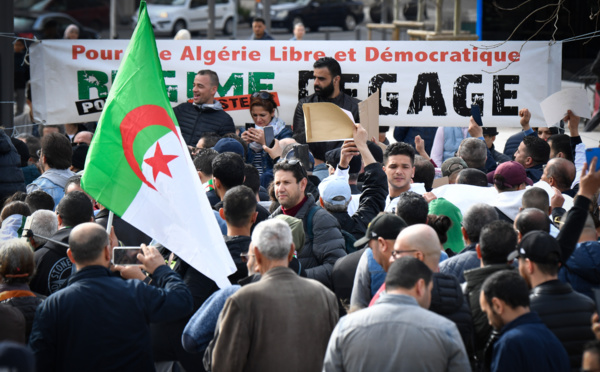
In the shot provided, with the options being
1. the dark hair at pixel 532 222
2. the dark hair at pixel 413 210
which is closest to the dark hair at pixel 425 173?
the dark hair at pixel 413 210

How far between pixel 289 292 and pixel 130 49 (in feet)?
7.31

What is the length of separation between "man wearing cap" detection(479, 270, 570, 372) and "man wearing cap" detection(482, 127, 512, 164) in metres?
5.26

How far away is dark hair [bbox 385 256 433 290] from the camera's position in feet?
13.7

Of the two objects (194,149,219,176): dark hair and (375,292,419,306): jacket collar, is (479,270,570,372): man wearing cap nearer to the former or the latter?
(375,292,419,306): jacket collar

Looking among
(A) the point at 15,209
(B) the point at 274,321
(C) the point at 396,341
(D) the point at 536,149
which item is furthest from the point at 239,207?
(D) the point at 536,149

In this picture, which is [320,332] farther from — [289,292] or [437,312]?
[437,312]

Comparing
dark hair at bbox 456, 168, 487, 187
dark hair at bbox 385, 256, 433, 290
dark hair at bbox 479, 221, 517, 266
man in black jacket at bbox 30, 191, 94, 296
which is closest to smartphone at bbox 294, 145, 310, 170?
dark hair at bbox 456, 168, 487, 187

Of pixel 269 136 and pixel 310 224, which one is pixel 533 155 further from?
pixel 310 224

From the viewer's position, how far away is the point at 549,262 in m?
4.62

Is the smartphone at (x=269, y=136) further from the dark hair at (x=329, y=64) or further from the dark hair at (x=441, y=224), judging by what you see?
the dark hair at (x=441, y=224)

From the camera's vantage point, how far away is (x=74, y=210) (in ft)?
19.3

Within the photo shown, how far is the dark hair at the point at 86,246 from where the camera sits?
4.73 m

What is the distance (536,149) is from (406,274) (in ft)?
14.6

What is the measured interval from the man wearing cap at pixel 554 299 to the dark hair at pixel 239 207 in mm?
1675
